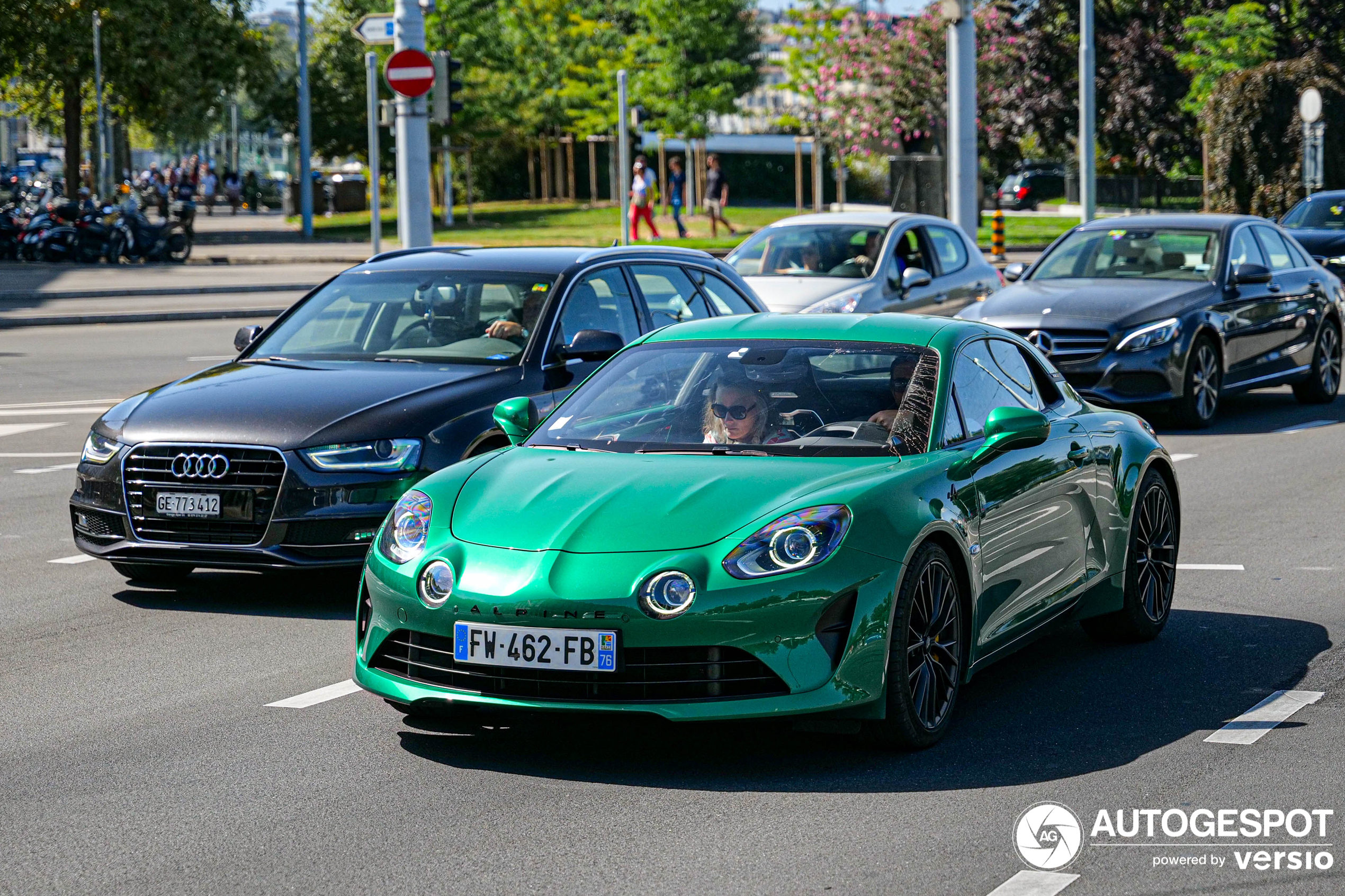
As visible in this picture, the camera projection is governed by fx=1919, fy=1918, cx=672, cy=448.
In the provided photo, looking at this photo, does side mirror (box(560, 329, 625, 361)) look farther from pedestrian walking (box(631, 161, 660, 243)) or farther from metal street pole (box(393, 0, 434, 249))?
pedestrian walking (box(631, 161, 660, 243))

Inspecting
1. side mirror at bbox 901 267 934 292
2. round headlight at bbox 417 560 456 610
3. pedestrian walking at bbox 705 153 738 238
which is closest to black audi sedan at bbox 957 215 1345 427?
side mirror at bbox 901 267 934 292

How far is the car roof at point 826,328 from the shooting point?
677cm

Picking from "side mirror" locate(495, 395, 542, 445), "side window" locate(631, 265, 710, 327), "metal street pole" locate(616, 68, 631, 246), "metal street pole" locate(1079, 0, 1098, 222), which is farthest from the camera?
"metal street pole" locate(1079, 0, 1098, 222)

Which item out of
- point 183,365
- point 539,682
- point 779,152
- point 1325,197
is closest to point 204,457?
point 539,682

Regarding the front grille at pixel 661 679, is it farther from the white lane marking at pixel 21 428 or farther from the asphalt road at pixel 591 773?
the white lane marking at pixel 21 428

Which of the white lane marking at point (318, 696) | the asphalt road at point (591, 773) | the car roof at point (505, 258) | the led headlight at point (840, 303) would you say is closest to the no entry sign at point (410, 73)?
the led headlight at point (840, 303)

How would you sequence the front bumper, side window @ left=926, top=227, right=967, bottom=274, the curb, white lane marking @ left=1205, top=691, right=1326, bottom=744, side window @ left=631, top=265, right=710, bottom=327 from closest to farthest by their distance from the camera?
1. the front bumper
2. white lane marking @ left=1205, top=691, right=1326, bottom=744
3. side window @ left=631, top=265, right=710, bottom=327
4. side window @ left=926, top=227, right=967, bottom=274
5. the curb

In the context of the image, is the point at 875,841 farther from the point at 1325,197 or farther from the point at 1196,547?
the point at 1325,197

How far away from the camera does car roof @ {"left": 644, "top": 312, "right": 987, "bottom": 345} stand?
6770 millimetres

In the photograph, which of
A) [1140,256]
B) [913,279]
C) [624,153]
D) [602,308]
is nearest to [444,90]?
[913,279]

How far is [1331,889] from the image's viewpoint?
460 cm

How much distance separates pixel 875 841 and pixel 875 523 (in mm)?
1044

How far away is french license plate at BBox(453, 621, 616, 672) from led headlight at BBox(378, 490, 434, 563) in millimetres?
404

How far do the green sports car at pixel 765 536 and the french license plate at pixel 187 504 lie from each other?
5.85ft
